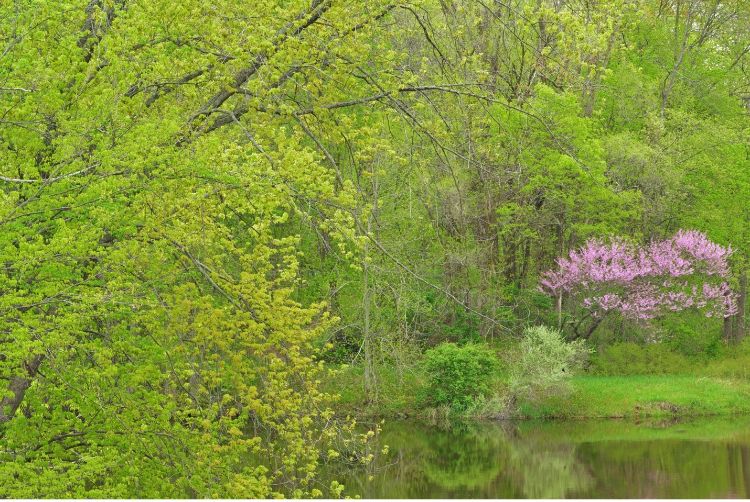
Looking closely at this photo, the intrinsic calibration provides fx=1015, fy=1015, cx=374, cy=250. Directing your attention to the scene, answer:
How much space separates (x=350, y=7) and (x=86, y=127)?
2.53 meters

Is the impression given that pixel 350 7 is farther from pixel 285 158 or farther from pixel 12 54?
pixel 12 54

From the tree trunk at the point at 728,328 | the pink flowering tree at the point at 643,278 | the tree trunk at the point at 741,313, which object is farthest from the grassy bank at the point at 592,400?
the tree trunk at the point at 741,313

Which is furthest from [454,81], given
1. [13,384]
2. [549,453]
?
[549,453]

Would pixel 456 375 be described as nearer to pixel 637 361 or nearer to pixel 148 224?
pixel 637 361

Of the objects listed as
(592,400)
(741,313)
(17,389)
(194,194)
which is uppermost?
(741,313)

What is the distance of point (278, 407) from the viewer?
7.57m

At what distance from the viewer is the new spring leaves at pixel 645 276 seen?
2950cm

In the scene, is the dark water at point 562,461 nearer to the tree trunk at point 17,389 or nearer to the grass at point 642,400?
the grass at point 642,400

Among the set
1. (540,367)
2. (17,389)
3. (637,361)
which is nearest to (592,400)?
(540,367)

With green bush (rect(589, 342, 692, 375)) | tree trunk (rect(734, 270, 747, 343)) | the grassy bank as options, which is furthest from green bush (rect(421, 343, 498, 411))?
tree trunk (rect(734, 270, 747, 343))

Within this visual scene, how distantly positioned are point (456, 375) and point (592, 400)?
3985 millimetres

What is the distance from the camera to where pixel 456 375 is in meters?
26.0

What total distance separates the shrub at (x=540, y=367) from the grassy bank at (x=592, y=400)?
1.21 ft

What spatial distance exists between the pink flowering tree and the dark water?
441cm
